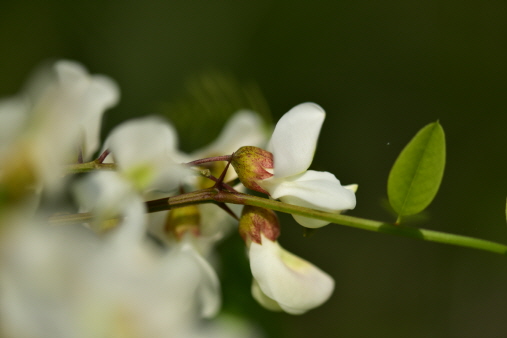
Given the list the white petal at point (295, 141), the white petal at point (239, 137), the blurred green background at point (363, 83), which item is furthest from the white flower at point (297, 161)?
the blurred green background at point (363, 83)

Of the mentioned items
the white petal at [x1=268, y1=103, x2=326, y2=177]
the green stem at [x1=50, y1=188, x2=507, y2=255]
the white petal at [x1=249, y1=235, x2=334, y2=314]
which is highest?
the white petal at [x1=268, y1=103, x2=326, y2=177]

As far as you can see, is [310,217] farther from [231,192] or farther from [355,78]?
[355,78]

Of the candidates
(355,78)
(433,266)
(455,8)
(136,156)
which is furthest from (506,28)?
(136,156)

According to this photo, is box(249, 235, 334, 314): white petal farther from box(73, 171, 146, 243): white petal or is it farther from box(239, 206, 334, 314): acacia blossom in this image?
box(73, 171, 146, 243): white petal

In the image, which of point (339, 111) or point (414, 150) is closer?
point (414, 150)

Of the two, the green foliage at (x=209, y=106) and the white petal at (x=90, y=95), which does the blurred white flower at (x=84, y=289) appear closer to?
the white petal at (x=90, y=95)

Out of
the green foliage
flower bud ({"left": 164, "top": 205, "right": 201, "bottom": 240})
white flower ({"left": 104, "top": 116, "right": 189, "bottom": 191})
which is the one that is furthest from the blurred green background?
white flower ({"left": 104, "top": 116, "right": 189, "bottom": 191})
